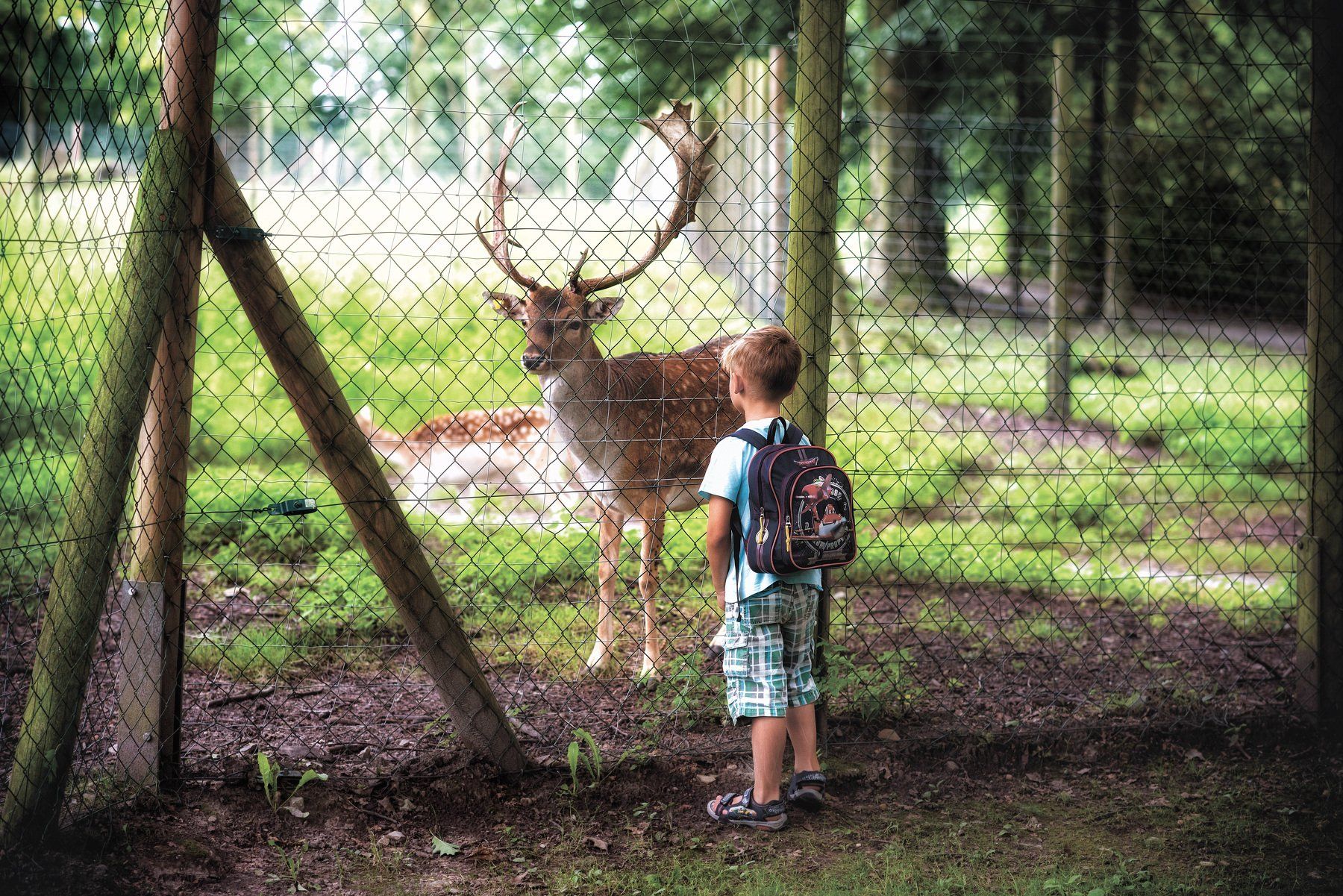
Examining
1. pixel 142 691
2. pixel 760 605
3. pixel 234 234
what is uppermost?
pixel 234 234

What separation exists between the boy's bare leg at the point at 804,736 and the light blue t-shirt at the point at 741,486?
437 mm

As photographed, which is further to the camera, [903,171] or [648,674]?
[903,171]

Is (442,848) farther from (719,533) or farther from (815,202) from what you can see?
(815,202)

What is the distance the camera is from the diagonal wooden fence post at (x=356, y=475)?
3.23 m

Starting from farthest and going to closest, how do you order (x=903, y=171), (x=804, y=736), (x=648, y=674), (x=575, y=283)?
(x=903, y=171), (x=575, y=283), (x=648, y=674), (x=804, y=736)

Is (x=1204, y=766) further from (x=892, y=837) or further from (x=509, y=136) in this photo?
(x=509, y=136)

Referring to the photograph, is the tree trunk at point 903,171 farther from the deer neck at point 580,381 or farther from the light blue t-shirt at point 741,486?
the light blue t-shirt at point 741,486

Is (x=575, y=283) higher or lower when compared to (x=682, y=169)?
lower

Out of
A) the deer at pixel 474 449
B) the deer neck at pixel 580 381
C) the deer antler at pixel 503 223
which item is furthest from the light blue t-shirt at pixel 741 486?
the deer at pixel 474 449

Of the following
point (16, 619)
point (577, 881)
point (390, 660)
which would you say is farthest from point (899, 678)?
point (16, 619)

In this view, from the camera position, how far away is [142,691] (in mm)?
3312

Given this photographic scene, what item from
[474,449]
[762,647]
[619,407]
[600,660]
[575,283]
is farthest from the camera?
[474,449]

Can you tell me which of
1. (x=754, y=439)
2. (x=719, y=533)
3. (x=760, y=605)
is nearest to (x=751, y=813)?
(x=760, y=605)

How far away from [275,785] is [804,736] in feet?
5.45
